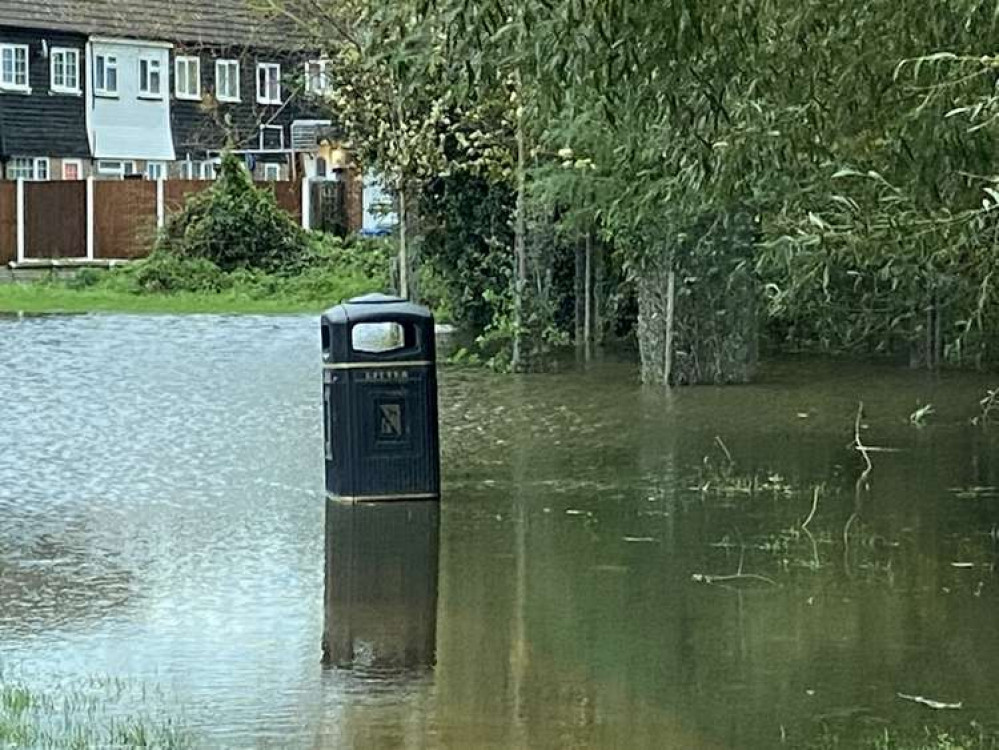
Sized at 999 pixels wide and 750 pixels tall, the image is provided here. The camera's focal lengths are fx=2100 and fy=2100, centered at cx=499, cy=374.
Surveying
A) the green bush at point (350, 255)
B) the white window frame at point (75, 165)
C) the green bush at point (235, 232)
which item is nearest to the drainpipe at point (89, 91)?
the white window frame at point (75, 165)

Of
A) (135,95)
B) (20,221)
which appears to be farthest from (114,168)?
(20,221)

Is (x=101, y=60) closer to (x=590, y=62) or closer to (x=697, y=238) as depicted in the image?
(x=697, y=238)

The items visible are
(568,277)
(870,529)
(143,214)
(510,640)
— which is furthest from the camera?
(143,214)

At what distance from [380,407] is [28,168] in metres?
43.0

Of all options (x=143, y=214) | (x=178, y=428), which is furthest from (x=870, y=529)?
(x=143, y=214)

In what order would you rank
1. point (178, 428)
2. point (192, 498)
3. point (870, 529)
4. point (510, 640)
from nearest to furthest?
1. point (510, 640)
2. point (870, 529)
3. point (192, 498)
4. point (178, 428)

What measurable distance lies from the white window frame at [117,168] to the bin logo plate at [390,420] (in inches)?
1729

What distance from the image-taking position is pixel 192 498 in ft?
43.7

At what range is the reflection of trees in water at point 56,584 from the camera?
32.1 ft

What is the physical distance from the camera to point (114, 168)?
183 feet

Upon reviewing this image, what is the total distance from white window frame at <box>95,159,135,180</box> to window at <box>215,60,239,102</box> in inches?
140

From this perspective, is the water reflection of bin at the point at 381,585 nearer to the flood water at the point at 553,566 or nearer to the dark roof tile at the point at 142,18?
the flood water at the point at 553,566

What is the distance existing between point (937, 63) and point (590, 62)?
1.52 metres

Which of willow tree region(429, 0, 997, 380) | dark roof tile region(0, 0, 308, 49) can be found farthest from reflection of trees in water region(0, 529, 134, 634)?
dark roof tile region(0, 0, 308, 49)
